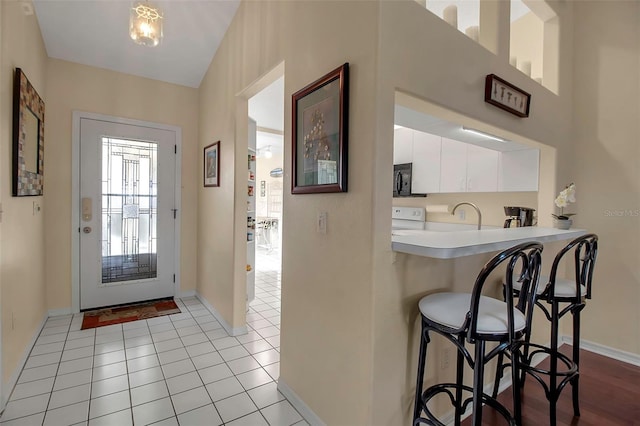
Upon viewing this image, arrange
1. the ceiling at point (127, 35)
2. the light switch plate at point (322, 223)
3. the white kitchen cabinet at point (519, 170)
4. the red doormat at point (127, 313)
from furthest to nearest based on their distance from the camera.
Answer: the red doormat at point (127, 313) < the white kitchen cabinet at point (519, 170) < the ceiling at point (127, 35) < the light switch plate at point (322, 223)

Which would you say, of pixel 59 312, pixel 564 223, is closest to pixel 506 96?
pixel 564 223

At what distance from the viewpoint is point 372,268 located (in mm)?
1402

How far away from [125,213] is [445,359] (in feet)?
11.8

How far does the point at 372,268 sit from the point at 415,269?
0.32 meters

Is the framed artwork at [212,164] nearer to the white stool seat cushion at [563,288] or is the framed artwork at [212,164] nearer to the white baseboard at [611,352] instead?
the white stool seat cushion at [563,288]

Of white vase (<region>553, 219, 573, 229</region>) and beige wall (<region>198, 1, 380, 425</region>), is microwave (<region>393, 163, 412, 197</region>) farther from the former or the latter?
beige wall (<region>198, 1, 380, 425</region>)

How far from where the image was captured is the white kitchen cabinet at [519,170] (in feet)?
9.48

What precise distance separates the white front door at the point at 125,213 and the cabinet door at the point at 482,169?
3.51m

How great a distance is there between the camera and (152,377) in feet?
7.22

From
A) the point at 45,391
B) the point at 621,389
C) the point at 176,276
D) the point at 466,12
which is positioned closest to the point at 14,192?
the point at 45,391

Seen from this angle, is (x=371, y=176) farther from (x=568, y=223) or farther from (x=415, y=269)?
(x=568, y=223)

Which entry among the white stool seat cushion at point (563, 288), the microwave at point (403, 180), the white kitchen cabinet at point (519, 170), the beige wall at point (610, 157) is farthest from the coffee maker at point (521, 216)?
the microwave at point (403, 180)

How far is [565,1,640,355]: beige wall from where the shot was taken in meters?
2.67

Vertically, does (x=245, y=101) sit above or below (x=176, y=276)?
above
